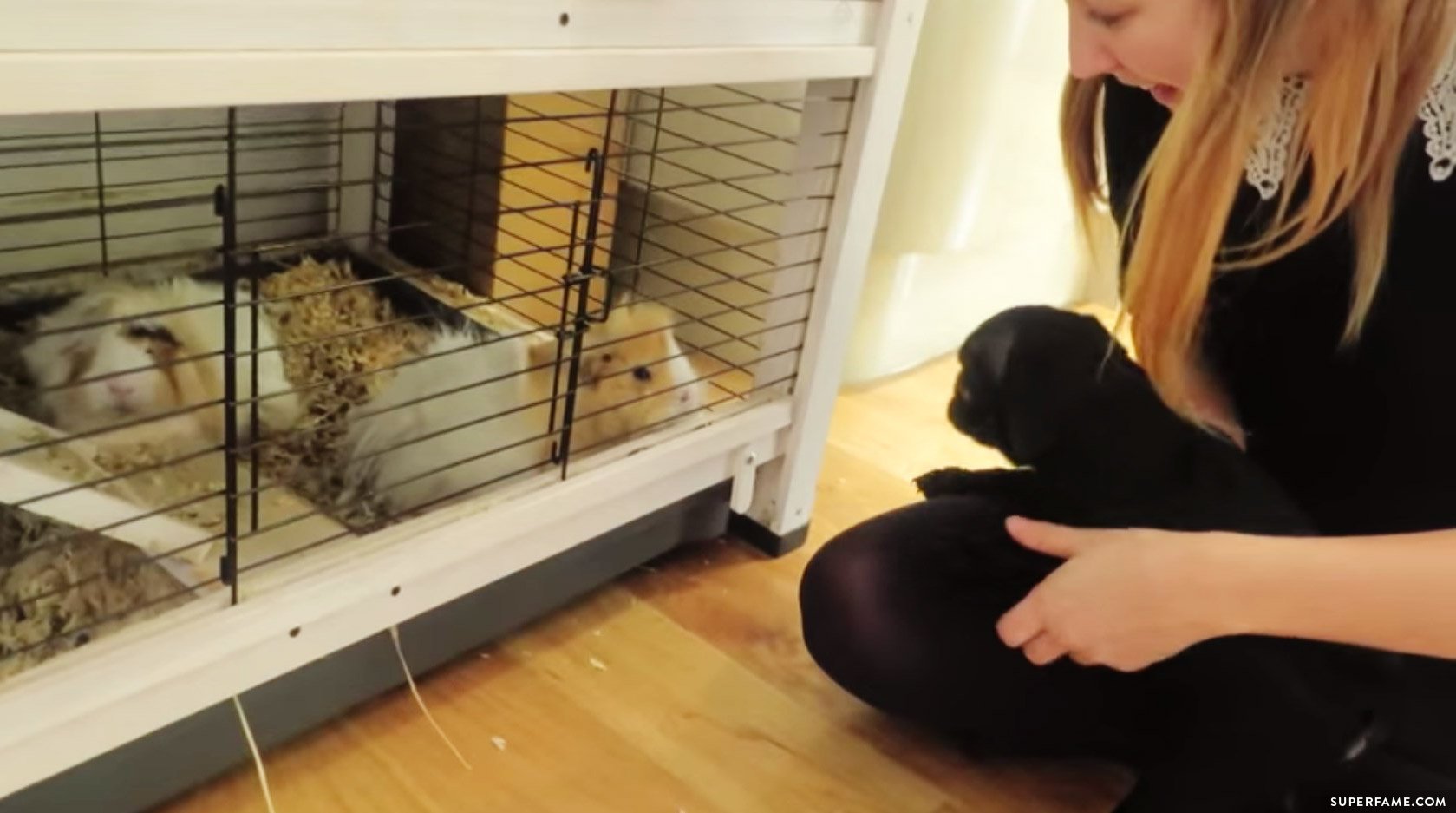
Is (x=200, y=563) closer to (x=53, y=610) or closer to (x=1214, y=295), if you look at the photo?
(x=53, y=610)

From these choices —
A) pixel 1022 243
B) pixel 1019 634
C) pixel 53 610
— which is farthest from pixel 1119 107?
pixel 1022 243

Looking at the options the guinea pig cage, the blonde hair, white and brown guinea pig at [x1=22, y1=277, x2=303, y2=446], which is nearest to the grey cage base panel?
the guinea pig cage

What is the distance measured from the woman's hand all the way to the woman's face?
0.27 m

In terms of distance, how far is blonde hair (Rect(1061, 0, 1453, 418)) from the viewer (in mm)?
662

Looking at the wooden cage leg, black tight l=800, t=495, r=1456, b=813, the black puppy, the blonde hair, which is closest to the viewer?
the blonde hair

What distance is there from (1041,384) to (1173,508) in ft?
0.44

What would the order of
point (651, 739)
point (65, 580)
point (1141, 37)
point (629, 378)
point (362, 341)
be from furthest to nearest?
point (362, 341) < point (629, 378) < point (651, 739) < point (65, 580) < point (1141, 37)

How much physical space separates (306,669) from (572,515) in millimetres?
240

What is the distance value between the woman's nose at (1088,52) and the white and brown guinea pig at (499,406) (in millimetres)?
467

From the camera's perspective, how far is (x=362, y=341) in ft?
4.34

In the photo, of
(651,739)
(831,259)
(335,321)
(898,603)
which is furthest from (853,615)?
(335,321)

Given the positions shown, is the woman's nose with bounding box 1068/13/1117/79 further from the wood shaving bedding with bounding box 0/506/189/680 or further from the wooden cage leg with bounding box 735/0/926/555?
the wood shaving bedding with bounding box 0/506/189/680

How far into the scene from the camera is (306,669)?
84 cm

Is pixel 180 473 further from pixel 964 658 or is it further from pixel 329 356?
pixel 964 658
